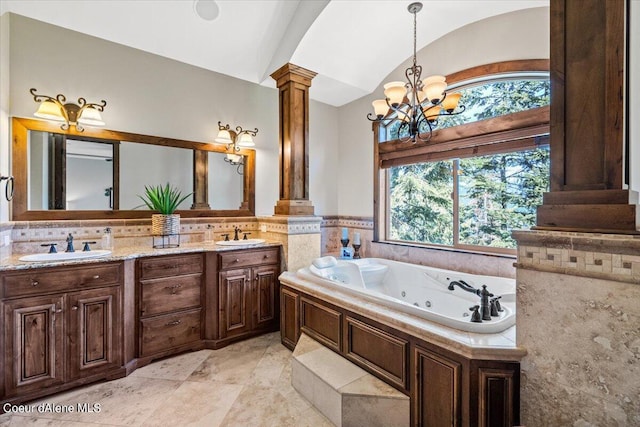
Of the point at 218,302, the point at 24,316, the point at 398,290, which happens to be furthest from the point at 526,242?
the point at 24,316

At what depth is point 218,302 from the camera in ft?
9.02

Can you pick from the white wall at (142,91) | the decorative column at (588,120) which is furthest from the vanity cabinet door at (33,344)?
the decorative column at (588,120)

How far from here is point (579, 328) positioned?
120 cm

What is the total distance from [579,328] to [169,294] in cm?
271

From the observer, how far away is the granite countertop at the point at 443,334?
1349 millimetres

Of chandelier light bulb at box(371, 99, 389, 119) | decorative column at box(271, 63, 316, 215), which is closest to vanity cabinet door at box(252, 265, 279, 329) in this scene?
decorative column at box(271, 63, 316, 215)

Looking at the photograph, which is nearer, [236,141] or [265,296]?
[265,296]

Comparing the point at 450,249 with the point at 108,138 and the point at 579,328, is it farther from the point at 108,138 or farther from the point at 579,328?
the point at 108,138

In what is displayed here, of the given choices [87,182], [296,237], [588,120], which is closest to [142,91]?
[87,182]

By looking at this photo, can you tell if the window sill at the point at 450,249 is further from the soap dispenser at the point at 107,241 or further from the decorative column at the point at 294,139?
the soap dispenser at the point at 107,241

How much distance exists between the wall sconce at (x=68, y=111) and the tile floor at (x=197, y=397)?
212cm

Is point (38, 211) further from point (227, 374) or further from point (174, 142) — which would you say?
point (227, 374)

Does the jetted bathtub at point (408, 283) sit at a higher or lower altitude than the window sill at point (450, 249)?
lower

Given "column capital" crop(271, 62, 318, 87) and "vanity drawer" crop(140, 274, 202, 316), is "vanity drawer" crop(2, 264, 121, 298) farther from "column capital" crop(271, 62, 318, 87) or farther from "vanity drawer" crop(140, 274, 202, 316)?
"column capital" crop(271, 62, 318, 87)
